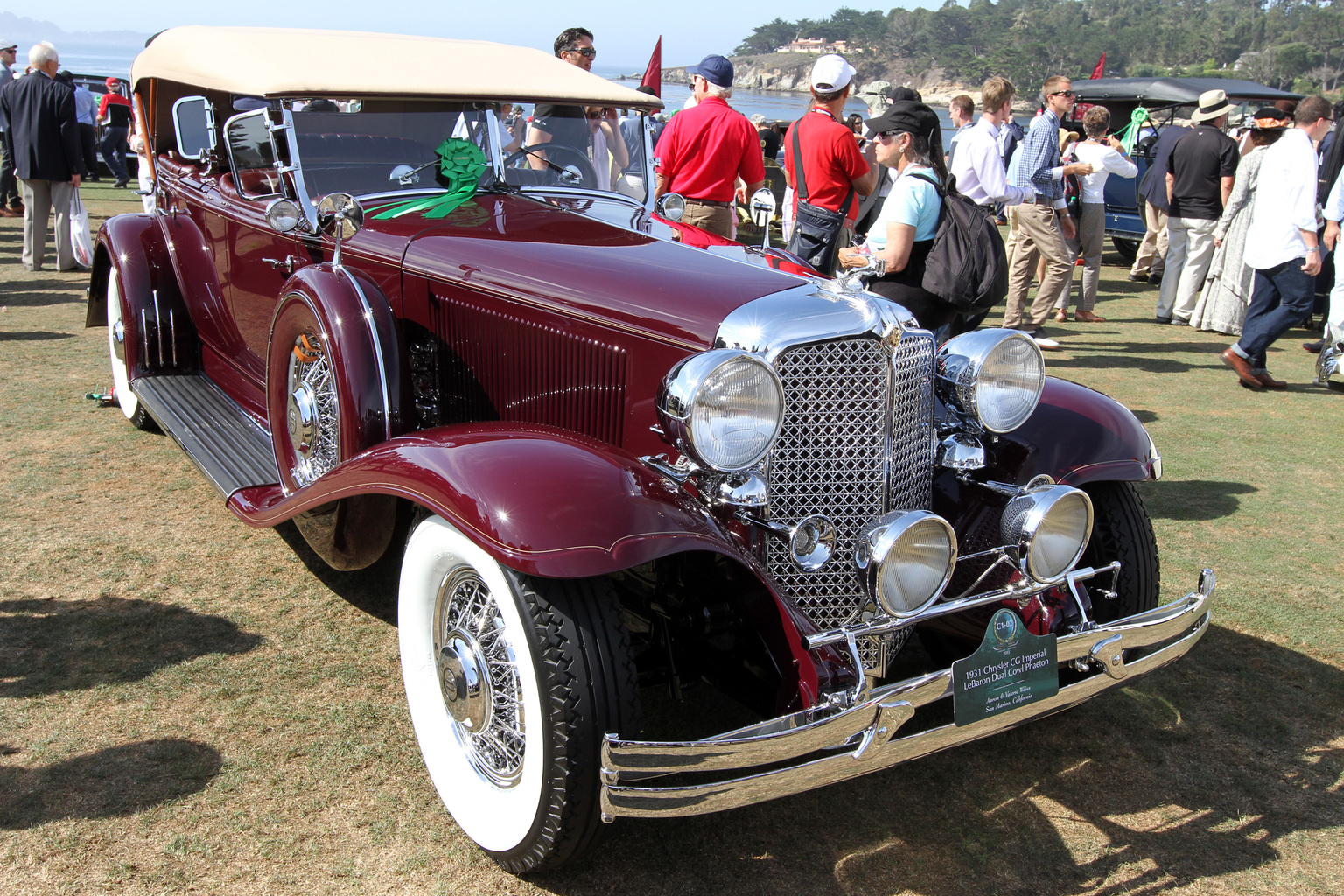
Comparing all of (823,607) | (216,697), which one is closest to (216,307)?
(216,697)

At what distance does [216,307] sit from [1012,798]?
13.0ft

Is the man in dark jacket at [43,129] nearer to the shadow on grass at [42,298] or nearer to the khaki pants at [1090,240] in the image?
the shadow on grass at [42,298]

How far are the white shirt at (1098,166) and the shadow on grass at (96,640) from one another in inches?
292

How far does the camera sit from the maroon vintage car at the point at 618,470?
2064 millimetres

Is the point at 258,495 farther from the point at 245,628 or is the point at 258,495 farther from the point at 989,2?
the point at 989,2

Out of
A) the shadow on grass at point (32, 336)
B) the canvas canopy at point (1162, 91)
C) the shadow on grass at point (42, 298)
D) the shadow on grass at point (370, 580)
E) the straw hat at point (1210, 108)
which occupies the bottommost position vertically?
the shadow on grass at point (370, 580)

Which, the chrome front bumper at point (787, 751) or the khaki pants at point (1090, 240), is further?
the khaki pants at point (1090, 240)

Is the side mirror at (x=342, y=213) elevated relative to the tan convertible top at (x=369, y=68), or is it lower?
lower

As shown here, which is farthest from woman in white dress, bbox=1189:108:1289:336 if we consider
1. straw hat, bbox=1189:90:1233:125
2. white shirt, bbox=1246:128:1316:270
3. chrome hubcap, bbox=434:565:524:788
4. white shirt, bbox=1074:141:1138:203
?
chrome hubcap, bbox=434:565:524:788

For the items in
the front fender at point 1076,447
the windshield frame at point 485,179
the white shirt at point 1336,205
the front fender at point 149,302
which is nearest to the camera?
the front fender at point 1076,447

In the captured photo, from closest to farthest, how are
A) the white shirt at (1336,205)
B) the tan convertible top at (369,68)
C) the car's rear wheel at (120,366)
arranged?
1. the tan convertible top at (369,68)
2. the car's rear wheel at (120,366)
3. the white shirt at (1336,205)

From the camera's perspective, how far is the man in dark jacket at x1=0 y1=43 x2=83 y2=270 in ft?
28.6

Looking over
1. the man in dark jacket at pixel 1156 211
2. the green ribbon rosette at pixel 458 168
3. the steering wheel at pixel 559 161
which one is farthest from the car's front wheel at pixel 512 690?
the man in dark jacket at pixel 1156 211

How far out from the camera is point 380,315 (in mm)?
3092
